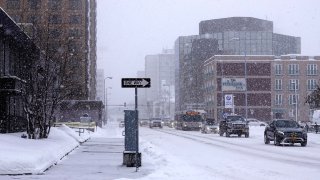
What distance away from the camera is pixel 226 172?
1716cm

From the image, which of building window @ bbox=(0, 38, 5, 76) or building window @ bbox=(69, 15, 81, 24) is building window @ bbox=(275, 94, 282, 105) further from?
building window @ bbox=(0, 38, 5, 76)

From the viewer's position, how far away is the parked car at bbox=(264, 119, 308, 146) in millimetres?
32438

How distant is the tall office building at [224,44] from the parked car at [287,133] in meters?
111

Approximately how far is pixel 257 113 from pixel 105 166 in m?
100

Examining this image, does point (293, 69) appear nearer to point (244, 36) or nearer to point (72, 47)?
point (244, 36)

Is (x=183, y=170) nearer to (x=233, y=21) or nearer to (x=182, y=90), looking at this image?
(x=233, y=21)

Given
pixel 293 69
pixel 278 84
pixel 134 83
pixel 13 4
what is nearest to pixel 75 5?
pixel 13 4

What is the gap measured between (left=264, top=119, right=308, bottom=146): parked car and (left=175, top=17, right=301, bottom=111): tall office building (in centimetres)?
11148

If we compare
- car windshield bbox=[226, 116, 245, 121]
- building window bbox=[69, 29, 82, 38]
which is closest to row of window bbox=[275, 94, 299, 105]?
building window bbox=[69, 29, 82, 38]

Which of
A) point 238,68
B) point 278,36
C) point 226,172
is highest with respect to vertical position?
point 278,36

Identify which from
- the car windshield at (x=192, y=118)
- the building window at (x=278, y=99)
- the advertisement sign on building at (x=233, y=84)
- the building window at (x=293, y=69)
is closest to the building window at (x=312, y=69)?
the building window at (x=293, y=69)

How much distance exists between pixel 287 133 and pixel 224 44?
123 metres

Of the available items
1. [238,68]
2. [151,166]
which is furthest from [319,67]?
[151,166]

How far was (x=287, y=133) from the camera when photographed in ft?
107
